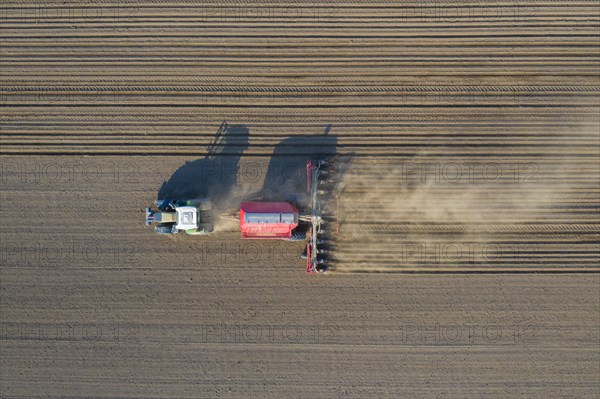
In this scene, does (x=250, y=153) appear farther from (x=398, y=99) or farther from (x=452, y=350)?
(x=452, y=350)

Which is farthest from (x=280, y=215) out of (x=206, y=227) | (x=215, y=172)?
(x=215, y=172)

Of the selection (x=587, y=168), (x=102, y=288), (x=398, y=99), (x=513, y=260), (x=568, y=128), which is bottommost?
(x=102, y=288)

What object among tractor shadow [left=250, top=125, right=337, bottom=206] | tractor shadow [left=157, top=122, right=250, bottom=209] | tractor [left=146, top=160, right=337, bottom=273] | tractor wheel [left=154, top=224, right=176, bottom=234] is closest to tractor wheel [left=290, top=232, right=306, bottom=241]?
tractor [left=146, top=160, right=337, bottom=273]

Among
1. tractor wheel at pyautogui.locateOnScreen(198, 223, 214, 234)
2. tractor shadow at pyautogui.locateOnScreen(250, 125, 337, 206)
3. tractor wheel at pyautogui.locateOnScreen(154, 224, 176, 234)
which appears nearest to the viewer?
tractor wheel at pyautogui.locateOnScreen(154, 224, 176, 234)

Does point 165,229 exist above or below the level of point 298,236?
above

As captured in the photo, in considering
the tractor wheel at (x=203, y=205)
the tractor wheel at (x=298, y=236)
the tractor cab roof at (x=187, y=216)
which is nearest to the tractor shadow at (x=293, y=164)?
the tractor wheel at (x=298, y=236)

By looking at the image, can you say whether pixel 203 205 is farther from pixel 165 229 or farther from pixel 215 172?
pixel 165 229

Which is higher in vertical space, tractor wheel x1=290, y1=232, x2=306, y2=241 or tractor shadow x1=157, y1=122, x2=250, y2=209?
tractor shadow x1=157, y1=122, x2=250, y2=209

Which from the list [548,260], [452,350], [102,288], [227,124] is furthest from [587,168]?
[102,288]

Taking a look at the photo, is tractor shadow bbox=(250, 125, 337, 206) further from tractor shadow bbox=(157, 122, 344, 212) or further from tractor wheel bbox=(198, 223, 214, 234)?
tractor wheel bbox=(198, 223, 214, 234)
